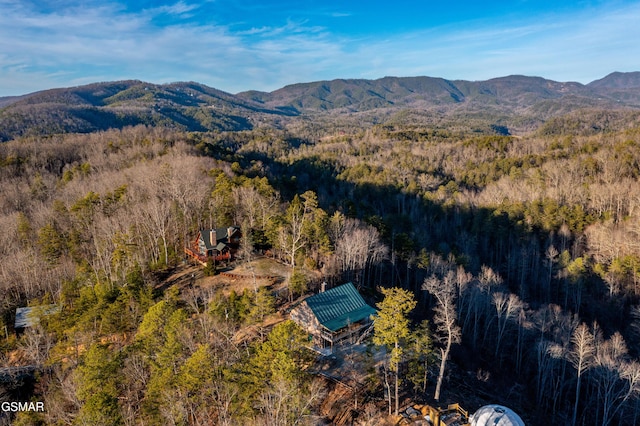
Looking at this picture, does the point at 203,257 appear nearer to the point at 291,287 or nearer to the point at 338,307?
the point at 291,287

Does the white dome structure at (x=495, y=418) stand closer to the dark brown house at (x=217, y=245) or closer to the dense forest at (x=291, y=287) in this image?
the dense forest at (x=291, y=287)

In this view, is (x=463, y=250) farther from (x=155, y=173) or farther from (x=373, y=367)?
(x=155, y=173)

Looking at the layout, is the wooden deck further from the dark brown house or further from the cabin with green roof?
the cabin with green roof

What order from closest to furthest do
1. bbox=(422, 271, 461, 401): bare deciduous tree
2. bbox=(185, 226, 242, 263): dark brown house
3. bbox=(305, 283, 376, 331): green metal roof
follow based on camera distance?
bbox=(422, 271, 461, 401): bare deciduous tree
bbox=(305, 283, 376, 331): green metal roof
bbox=(185, 226, 242, 263): dark brown house

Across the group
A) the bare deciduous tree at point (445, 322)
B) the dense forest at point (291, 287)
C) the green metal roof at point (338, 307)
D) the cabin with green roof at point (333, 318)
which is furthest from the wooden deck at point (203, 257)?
the bare deciduous tree at point (445, 322)

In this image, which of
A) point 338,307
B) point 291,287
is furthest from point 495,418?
point 291,287

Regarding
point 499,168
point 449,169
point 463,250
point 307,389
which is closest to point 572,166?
point 499,168

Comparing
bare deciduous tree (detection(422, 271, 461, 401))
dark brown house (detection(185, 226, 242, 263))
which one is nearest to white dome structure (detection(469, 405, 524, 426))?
bare deciduous tree (detection(422, 271, 461, 401))
